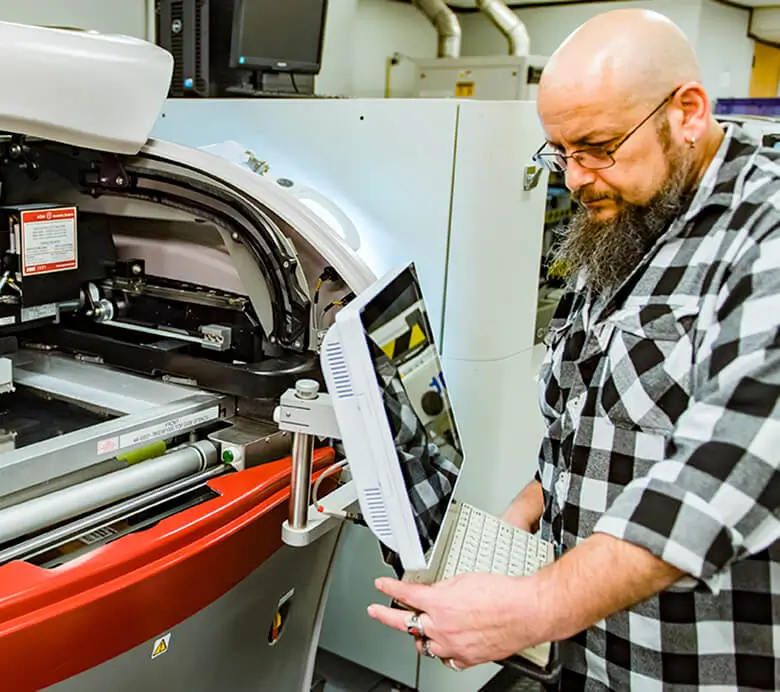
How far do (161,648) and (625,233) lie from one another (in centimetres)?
94

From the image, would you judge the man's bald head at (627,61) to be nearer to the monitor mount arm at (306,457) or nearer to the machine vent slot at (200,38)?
the monitor mount arm at (306,457)

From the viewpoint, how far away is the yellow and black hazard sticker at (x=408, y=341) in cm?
100

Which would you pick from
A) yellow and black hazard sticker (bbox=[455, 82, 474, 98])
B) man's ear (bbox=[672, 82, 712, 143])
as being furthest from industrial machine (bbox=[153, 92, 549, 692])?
yellow and black hazard sticker (bbox=[455, 82, 474, 98])

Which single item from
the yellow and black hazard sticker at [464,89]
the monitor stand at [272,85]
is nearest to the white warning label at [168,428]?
the monitor stand at [272,85]

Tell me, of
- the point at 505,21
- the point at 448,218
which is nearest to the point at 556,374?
the point at 448,218

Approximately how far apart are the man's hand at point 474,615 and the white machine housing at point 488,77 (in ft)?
7.65

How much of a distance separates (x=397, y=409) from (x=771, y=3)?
187 inches

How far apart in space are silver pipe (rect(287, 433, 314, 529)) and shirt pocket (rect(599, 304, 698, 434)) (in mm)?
432

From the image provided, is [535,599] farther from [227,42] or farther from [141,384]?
[227,42]

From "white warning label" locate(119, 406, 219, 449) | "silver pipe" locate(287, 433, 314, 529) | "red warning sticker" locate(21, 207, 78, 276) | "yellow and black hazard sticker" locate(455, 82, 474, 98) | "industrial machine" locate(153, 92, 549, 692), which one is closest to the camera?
"silver pipe" locate(287, 433, 314, 529)

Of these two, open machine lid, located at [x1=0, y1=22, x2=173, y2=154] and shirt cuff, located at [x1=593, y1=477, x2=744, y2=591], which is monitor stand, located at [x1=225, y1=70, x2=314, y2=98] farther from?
shirt cuff, located at [x1=593, y1=477, x2=744, y2=591]

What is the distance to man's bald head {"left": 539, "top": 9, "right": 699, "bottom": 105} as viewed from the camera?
1.03 m

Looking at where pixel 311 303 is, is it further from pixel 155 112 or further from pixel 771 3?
pixel 771 3

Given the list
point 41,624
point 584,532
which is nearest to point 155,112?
point 41,624
